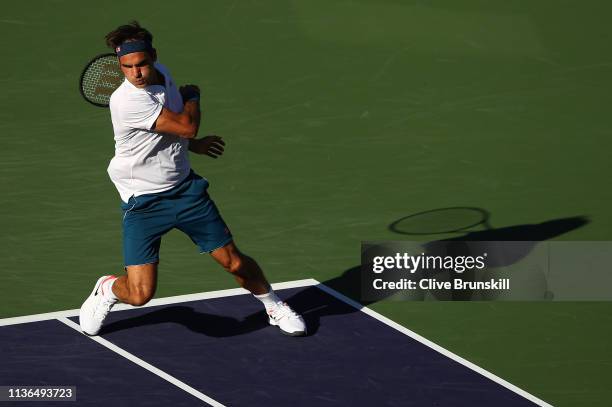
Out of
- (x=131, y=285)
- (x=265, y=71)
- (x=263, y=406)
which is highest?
(x=265, y=71)

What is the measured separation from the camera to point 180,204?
11.8m

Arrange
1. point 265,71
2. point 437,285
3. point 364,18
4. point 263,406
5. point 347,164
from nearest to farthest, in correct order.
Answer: point 263,406
point 437,285
point 347,164
point 265,71
point 364,18

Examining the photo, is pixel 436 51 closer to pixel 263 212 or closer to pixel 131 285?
pixel 263 212

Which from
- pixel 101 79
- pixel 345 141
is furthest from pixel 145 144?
pixel 345 141

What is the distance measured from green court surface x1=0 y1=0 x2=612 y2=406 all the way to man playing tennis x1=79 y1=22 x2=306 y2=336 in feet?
4.60

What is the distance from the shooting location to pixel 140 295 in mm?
11812

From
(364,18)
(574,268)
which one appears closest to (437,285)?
(574,268)

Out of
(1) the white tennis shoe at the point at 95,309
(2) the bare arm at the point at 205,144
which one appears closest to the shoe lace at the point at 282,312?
(1) the white tennis shoe at the point at 95,309

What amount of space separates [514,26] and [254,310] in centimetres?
753

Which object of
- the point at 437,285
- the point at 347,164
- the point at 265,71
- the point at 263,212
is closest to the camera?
the point at 437,285

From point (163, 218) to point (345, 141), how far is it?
15.7 ft

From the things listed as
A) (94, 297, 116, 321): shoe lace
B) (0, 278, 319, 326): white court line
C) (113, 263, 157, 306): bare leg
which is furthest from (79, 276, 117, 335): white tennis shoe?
(0, 278, 319, 326): white court line

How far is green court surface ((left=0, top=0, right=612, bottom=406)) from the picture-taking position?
12961mm

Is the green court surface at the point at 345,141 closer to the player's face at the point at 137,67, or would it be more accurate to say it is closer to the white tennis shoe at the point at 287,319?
the white tennis shoe at the point at 287,319
